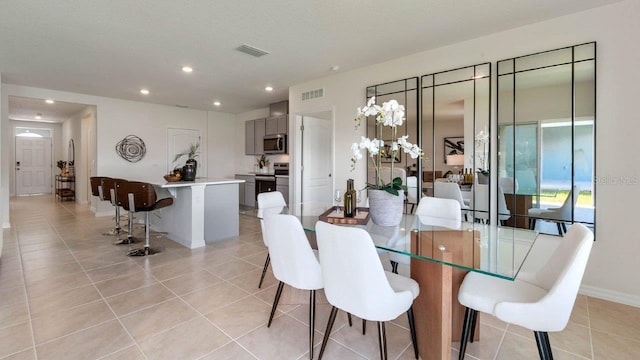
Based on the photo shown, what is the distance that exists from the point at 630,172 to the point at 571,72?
99cm

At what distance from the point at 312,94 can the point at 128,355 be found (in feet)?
13.4

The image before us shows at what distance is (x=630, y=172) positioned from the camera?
99.2 inches

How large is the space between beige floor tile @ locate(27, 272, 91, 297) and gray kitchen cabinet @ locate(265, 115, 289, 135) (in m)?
4.32

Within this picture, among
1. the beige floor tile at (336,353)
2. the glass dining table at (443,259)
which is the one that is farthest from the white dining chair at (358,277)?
the beige floor tile at (336,353)

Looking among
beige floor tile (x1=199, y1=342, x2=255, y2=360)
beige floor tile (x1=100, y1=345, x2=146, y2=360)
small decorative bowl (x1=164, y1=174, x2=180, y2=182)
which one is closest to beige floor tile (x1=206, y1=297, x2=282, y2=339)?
beige floor tile (x1=199, y1=342, x2=255, y2=360)

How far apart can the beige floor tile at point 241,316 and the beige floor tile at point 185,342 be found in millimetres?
69

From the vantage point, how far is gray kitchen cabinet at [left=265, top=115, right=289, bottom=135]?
21.3 ft

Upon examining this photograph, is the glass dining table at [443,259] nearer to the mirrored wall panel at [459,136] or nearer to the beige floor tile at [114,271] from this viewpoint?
the mirrored wall panel at [459,136]

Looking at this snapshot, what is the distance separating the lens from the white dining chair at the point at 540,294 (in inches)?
52.5

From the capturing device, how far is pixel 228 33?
3.10 m

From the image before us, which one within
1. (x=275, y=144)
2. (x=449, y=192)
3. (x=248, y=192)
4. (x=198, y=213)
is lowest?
(x=198, y=213)

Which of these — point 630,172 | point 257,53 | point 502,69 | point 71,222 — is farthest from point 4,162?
point 630,172

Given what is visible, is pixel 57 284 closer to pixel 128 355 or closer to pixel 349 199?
pixel 128 355


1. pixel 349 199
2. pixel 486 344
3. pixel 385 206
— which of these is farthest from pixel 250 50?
pixel 486 344
